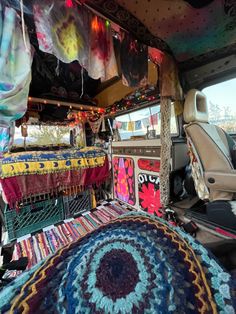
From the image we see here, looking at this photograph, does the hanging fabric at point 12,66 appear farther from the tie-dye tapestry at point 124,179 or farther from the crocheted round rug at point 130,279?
the tie-dye tapestry at point 124,179

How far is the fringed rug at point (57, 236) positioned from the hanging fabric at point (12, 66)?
1.16 metres

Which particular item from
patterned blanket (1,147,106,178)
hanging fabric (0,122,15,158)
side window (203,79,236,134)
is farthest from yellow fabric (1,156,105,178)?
side window (203,79,236,134)

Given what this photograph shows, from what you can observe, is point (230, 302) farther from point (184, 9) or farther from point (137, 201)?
point (137, 201)

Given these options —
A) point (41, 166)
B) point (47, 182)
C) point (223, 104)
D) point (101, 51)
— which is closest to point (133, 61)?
point (101, 51)

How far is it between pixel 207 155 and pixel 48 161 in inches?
78.9

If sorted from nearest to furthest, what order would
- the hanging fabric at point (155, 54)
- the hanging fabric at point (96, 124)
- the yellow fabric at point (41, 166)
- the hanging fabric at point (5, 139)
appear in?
the hanging fabric at point (155, 54) → the yellow fabric at point (41, 166) → the hanging fabric at point (5, 139) → the hanging fabric at point (96, 124)

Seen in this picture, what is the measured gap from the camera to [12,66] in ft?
2.60

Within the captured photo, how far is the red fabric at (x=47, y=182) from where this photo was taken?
1889 millimetres

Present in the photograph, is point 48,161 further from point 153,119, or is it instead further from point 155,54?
point 155,54

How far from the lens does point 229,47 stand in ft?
5.15

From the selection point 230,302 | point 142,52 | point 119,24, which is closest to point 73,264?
point 230,302

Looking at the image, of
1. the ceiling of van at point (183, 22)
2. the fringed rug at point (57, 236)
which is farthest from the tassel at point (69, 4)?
the fringed rug at point (57, 236)

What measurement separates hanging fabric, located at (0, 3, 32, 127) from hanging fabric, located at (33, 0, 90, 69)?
131mm

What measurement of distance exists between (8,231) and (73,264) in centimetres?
203
